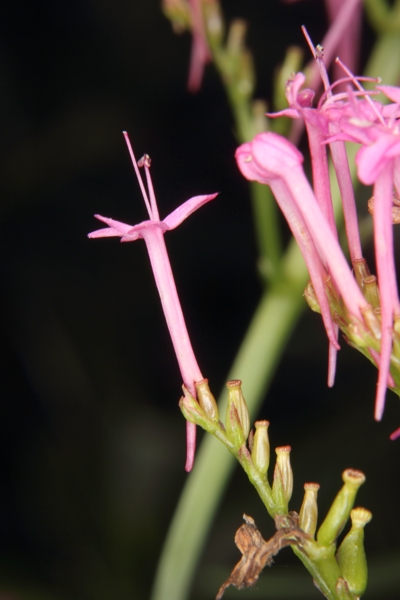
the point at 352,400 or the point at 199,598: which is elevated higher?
the point at 352,400

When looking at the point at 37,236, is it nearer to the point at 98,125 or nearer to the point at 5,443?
the point at 98,125

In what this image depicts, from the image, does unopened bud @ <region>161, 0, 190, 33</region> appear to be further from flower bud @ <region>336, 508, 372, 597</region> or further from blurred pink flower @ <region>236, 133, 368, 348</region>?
flower bud @ <region>336, 508, 372, 597</region>

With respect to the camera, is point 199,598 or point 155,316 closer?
point 199,598

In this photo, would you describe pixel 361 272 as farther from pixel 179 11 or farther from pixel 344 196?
pixel 179 11

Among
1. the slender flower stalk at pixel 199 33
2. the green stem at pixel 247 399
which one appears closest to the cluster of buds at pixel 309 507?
the green stem at pixel 247 399

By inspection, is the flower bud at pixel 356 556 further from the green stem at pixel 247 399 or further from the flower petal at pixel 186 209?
the green stem at pixel 247 399

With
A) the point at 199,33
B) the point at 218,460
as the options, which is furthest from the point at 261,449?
the point at 199,33

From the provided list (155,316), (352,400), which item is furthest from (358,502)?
(155,316)
